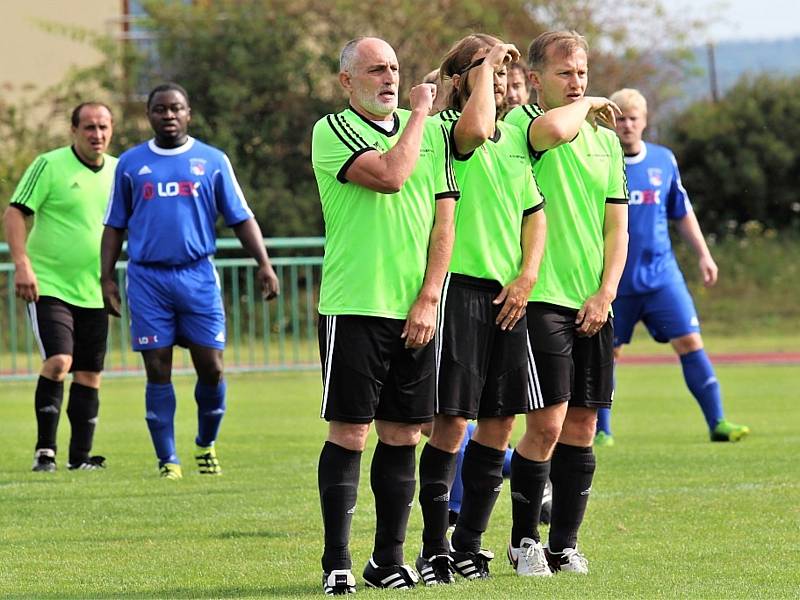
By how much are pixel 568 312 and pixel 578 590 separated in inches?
45.1

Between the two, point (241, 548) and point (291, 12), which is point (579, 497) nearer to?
point (241, 548)

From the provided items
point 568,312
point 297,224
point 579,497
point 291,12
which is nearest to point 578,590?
point 579,497

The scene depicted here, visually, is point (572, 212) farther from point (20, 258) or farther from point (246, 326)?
point (246, 326)

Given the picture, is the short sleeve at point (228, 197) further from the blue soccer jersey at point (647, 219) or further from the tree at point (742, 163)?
the tree at point (742, 163)

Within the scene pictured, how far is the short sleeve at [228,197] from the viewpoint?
9.79 meters

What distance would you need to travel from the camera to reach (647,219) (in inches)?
434

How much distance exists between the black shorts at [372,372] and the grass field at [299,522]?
68 cm

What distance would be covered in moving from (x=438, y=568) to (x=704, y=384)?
219 inches

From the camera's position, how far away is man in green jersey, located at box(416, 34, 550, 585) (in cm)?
596

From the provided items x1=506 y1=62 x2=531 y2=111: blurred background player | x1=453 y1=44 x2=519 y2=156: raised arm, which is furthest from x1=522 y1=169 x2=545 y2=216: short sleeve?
x1=506 y1=62 x2=531 y2=111: blurred background player

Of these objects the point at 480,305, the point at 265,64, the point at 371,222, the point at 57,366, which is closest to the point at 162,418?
the point at 57,366

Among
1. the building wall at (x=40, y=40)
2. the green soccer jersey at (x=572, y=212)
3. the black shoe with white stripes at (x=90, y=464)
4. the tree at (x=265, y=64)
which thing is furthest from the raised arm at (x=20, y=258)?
the building wall at (x=40, y=40)

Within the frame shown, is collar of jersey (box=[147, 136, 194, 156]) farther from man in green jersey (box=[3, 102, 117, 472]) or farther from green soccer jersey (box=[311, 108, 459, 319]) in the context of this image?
green soccer jersey (box=[311, 108, 459, 319])

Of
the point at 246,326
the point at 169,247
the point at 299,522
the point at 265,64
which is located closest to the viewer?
the point at 299,522
